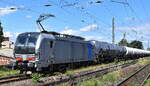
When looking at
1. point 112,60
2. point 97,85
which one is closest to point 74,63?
point 97,85

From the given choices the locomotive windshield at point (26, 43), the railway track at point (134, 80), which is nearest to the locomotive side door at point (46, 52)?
the locomotive windshield at point (26, 43)

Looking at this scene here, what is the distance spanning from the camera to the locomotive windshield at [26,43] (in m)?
17.9

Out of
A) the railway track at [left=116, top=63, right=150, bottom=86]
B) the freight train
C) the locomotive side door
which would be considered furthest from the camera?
the locomotive side door

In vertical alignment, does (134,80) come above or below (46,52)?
below

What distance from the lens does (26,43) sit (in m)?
18.3

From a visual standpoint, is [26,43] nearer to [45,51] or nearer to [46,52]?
[45,51]

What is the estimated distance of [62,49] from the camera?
71.0 feet

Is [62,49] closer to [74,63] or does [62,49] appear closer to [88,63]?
[74,63]

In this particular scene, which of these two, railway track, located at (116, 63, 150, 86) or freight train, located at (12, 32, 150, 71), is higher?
freight train, located at (12, 32, 150, 71)

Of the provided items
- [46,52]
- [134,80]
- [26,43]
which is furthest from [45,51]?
[134,80]

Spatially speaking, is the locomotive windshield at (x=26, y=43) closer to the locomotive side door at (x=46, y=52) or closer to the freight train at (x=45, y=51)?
the freight train at (x=45, y=51)

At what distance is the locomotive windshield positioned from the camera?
17922mm

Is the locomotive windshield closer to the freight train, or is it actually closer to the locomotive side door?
the freight train

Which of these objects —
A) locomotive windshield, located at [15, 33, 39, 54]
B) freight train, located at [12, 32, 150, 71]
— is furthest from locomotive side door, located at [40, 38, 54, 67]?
locomotive windshield, located at [15, 33, 39, 54]
